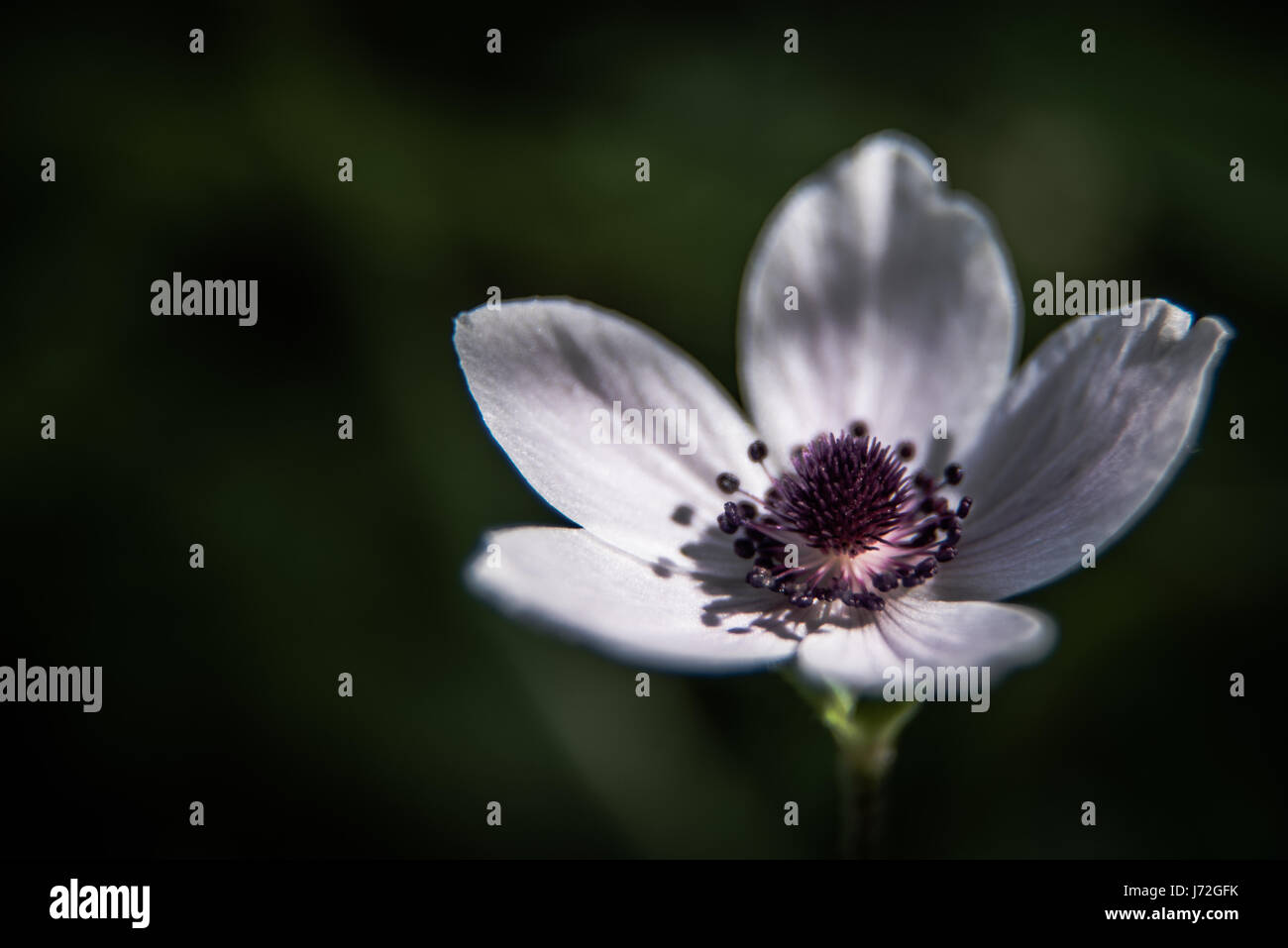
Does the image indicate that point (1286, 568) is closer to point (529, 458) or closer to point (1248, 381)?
point (1248, 381)

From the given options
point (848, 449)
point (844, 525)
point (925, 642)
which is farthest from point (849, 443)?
point (925, 642)

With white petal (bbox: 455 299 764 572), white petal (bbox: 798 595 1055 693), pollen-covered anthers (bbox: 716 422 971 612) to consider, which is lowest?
white petal (bbox: 798 595 1055 693)

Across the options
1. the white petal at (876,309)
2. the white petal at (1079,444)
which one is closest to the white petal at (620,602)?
the white petal at (1079,444)

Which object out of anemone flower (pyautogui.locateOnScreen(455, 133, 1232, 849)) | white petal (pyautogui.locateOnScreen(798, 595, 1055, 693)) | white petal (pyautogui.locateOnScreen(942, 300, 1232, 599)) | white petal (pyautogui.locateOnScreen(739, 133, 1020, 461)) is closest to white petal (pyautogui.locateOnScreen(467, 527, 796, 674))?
anemone flower (pyautogui.locateOnScreen(455, 133, 1232, 849))

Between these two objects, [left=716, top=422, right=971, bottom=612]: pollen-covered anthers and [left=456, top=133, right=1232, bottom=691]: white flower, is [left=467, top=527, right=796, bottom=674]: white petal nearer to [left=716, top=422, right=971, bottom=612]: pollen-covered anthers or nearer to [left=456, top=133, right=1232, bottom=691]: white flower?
[left=456, top=133, right=1232, bottom=691]: white flower

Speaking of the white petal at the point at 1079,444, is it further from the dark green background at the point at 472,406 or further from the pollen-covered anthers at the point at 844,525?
the dark green background at the point at 472,406

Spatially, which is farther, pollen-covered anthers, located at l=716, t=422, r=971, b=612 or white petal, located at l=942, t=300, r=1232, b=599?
pollen-covered anthers, located at l=716, t=422, r=971, b=612

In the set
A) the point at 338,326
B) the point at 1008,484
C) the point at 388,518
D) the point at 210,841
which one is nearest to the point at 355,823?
the point at 210,841

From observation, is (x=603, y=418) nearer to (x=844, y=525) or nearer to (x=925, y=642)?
(x=844, y=525)
